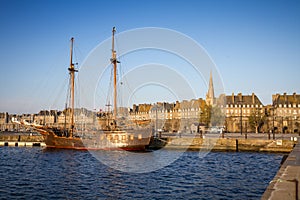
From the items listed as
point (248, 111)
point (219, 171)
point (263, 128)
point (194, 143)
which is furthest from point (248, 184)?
point (248, 111)

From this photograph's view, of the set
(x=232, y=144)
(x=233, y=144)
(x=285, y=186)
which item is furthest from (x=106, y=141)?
(x=285, y=186)

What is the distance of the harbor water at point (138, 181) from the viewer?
20547 mm

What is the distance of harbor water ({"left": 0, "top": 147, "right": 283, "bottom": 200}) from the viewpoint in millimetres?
20547

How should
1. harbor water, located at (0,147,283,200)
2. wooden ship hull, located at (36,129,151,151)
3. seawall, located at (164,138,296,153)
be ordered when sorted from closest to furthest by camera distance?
harbor water, located at (0,147,283,200), seawall, located at (164,138,296,153), wooden ship hull, located at (36,129,151,151)

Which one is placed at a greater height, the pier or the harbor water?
the pier

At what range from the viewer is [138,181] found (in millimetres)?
25109

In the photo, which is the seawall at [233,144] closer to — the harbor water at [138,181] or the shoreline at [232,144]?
the shoreline at [232,144]

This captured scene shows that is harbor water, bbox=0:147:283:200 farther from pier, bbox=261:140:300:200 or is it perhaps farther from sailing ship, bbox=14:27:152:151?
sailing ship, bbox=14:27:152:151

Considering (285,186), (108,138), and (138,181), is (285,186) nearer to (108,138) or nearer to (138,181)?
(138,181)

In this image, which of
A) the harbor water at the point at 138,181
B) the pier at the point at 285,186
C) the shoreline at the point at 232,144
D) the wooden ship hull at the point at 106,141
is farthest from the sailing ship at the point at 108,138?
the pier at the point at 285,186

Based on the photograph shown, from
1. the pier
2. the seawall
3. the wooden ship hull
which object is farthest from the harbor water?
the wooden ship hull

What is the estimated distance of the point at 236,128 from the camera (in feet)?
337

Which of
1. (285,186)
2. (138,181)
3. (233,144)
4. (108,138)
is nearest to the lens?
(285,186)

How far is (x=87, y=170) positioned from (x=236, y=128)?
78.6m
